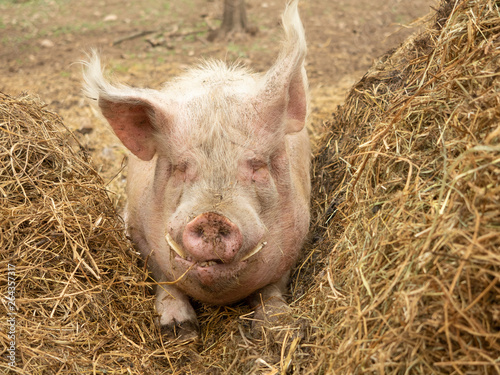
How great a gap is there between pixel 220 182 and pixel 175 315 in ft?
3.50

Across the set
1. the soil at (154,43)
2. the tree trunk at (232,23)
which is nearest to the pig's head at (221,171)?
the soil at (154,43)

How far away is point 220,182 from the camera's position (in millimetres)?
2955

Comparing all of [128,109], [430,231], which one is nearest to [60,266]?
[128,109]

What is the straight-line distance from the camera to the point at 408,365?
197cm

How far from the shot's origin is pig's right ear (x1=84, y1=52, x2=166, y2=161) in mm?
3105

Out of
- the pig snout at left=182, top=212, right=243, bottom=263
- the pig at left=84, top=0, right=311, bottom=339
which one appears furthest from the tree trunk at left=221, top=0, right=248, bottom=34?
the pig snout at left=182, top=212, right=243, bottom=263

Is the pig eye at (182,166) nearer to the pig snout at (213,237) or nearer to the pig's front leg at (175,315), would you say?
the pig snout at (213,237)

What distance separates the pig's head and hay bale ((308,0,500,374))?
43 centimetres

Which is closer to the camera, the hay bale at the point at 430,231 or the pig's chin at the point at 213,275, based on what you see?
the hay bale at the point at 430,231

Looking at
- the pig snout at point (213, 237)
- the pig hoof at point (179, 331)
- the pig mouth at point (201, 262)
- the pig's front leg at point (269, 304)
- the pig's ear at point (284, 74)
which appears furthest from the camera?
the pig hoof at point (179, 331)

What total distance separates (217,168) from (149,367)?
48.5 inches

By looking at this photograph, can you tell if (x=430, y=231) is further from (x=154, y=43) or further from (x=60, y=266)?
(x=154, y=43)

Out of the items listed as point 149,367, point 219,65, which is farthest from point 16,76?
point 149,367

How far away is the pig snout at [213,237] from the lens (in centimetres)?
269
